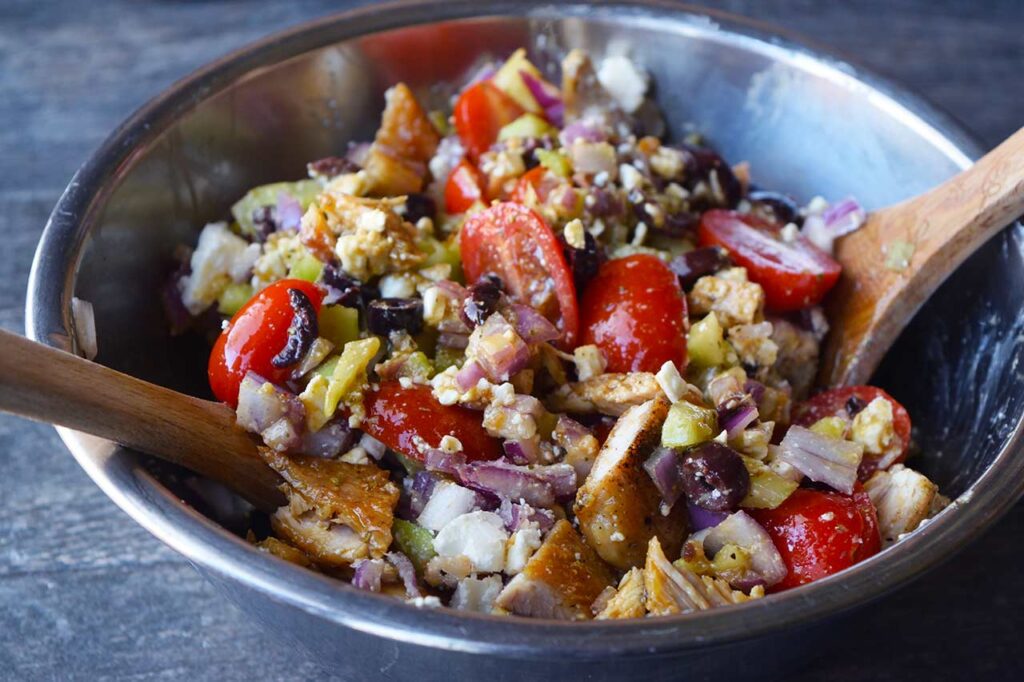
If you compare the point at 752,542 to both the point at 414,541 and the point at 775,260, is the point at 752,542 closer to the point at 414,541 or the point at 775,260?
the point at 414,541

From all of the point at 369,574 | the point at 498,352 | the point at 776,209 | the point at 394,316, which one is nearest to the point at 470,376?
the point at 498,352

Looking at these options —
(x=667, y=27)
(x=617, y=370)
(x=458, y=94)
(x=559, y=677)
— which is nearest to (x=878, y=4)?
(x=667, y=27)

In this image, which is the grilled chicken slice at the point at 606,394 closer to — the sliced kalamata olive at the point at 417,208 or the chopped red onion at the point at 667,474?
the chopped red onion at the point at 667,474

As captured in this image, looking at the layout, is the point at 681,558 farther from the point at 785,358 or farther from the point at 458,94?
the point at 458,94

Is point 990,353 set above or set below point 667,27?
below

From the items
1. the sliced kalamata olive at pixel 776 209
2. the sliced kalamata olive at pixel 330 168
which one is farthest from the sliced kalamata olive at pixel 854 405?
the sliced kalamata olive at pixel 330 168

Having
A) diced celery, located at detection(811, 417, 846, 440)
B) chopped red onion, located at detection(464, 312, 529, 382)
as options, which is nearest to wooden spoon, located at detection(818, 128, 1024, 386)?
diced celery, located at detection(811, 417, 846, 440)
